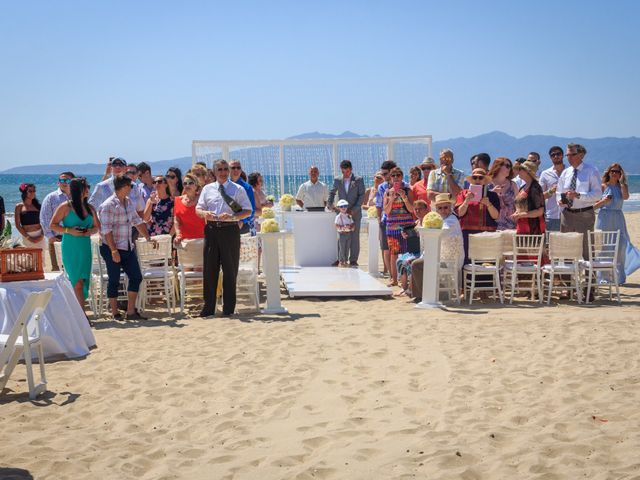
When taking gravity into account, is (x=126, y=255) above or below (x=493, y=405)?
above

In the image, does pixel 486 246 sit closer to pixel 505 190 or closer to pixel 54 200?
pixel 505 190

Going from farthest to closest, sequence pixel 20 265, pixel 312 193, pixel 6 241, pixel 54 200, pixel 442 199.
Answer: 1. pixel 312 193
2. pixel 54 200
3. pixel 442 199
4. pixel 6 241
5. pixel 20 265

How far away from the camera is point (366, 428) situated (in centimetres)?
521

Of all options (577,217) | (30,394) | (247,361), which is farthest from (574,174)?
(30,394)

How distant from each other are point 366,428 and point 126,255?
4.74 metres

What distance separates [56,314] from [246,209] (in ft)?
8.77

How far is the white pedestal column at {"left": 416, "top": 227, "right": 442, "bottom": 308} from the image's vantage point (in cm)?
958

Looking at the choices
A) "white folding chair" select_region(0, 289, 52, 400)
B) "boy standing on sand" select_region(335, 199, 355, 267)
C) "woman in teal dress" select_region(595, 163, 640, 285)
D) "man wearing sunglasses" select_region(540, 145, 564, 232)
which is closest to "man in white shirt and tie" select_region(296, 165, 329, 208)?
Answer: "boy standing on sand" select_region(335, 199, 355, 267)

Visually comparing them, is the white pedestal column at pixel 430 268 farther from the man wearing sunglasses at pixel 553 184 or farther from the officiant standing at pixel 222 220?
the man wearing sunglasses at pixel 553 184

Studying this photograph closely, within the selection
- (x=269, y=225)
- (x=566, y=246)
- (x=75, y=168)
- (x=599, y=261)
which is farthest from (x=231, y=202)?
(x=75, y=168)

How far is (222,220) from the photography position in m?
9.18

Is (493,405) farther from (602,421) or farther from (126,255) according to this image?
(126,255)

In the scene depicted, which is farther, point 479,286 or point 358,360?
point 479,286

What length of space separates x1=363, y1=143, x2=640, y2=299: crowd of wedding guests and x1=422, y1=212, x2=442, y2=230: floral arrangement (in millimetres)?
472
